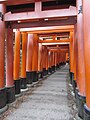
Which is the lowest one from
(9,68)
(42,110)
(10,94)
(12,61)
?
(42,110)

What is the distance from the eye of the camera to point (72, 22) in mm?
6082

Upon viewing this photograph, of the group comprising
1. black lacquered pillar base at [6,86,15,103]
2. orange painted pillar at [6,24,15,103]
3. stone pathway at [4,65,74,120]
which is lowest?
stone pathway at [4,65,74,120]

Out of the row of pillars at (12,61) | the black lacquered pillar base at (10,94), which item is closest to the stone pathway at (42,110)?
the black lacquered pillar base at (10,94)

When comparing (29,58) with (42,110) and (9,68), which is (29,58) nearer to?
(9,68)

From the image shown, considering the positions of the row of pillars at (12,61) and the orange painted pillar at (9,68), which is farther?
the orange painted pillar at (9,68)

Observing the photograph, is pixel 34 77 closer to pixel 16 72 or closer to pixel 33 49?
pixel 33 49

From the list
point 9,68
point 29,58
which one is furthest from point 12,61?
point 29,58

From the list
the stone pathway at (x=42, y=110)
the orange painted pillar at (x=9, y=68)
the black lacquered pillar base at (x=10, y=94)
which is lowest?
the stone pathway at (x=42, y=110)

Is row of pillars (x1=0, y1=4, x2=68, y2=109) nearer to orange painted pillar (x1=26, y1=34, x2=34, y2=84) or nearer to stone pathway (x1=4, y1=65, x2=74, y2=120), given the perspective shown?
orange painted pillar (x1=26, y1=34, x2=34, y2=84)

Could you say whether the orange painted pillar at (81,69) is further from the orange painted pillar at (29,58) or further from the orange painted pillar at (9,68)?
the orange painted pillar at (29,58)

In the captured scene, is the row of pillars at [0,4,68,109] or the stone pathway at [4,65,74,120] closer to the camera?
the stone pathway at [4,65,74,120]

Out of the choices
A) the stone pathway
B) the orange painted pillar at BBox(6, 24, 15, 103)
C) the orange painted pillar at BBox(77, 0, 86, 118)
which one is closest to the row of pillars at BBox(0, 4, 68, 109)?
the orange painted pillar at BBox(6, 24, 15, 103)

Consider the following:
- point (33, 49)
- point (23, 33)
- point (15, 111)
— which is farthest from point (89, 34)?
point (33, 49)

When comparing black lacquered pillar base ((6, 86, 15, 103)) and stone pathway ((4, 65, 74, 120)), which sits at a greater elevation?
black lacquered pillar base ((6, 86, 15, 103))
